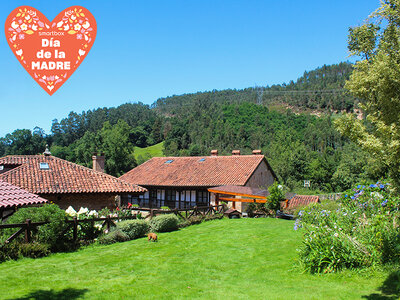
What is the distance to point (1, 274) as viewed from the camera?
867cm

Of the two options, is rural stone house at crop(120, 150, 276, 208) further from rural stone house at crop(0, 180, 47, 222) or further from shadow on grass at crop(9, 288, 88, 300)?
shadow on grass at crop(9, 288, 88, 300)

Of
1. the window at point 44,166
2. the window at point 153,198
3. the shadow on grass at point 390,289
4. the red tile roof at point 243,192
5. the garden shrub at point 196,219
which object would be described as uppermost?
the window at point 44,166

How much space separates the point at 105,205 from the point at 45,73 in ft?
44.8

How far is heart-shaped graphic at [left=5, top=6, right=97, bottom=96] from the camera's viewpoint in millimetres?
7082

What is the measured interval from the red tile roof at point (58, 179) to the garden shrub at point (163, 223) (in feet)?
12.5

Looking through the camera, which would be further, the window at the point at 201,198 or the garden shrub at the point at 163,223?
the window at the point at 201,198

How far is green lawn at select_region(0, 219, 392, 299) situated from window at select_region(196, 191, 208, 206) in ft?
52.6

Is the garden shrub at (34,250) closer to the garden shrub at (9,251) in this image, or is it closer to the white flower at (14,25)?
the garden shrub at (9,251)

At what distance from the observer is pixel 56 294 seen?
7230mm

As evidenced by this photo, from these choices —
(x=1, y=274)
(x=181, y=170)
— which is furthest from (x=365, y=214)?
(x=181, y=170)

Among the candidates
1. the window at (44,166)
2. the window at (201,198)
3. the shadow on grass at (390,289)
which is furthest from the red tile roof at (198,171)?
the shadow on grass at (390,289)

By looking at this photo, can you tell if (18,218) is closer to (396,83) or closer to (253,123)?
(396,83)

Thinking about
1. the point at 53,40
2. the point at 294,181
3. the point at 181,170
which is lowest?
the point at 294,181

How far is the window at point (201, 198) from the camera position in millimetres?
29320
